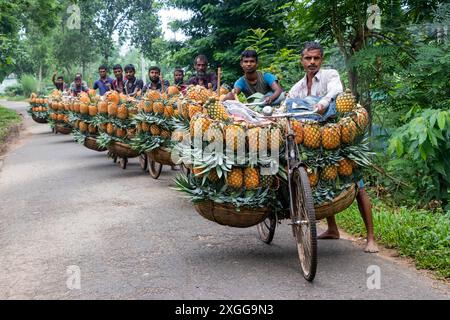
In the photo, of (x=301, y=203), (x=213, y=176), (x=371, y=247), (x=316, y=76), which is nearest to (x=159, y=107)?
(x=316, y=76)

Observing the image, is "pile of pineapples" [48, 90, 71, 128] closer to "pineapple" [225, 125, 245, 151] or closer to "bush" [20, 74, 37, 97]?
"pineapple" [225, 125, 245, 151]

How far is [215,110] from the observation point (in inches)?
203

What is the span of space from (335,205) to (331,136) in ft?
2.06

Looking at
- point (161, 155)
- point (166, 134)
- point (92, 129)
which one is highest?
point (166, 134)

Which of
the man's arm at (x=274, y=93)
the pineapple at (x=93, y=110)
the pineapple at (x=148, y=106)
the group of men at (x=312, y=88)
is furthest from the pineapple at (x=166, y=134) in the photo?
the pineapple at (x=93, y=110)

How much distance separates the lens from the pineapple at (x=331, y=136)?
198 inches

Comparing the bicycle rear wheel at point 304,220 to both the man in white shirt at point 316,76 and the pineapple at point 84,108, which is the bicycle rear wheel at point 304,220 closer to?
the man in white shirt at point 316,76

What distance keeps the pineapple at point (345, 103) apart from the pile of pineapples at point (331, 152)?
0.24 feet

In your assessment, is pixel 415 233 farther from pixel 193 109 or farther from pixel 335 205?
pixel 193 109

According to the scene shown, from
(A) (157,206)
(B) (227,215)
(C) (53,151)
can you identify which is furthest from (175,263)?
(C) (53,151)

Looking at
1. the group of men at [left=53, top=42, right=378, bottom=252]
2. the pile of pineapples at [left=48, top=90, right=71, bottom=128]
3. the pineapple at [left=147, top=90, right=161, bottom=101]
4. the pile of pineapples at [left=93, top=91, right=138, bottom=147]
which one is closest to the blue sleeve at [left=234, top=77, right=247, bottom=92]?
the group of men at [left=53, top=42, right=378, bottom=252]

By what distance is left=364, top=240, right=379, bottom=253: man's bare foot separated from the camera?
17.9ft

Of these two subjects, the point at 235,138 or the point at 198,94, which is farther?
the point at 198,94
